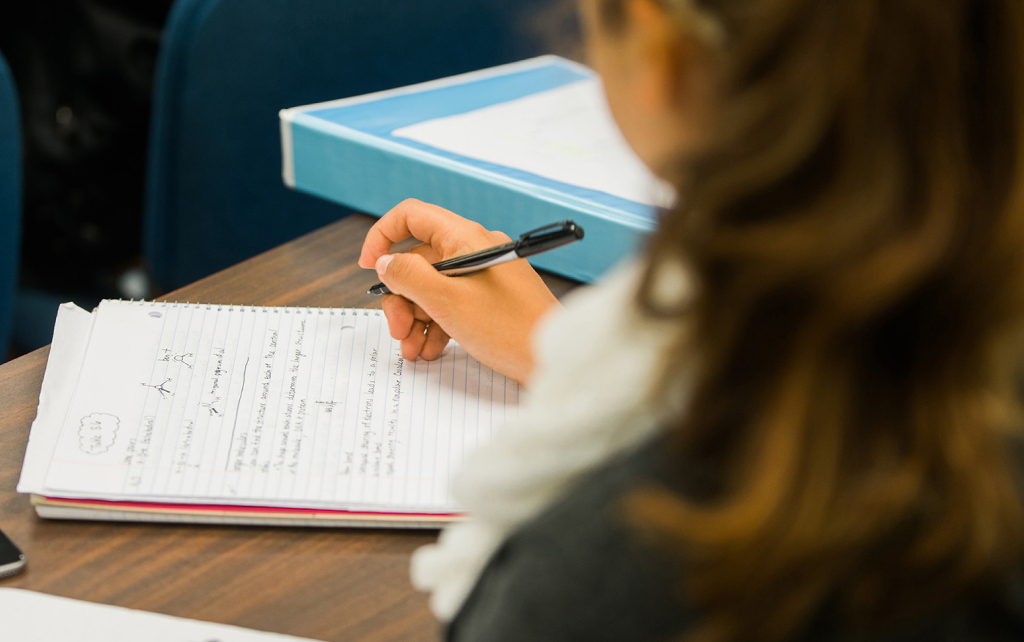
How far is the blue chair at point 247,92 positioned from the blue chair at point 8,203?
178 mm

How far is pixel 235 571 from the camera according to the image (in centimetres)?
53

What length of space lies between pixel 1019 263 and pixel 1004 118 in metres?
0.04

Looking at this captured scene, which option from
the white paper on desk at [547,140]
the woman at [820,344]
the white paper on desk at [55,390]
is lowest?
the white paper on desk at [55,390]

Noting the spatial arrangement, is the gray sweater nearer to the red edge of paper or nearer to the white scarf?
the white scarf

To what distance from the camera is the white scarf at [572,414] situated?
337mm

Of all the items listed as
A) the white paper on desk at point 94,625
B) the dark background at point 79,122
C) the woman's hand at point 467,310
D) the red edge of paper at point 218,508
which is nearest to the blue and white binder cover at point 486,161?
the woman's hand at point 467,310

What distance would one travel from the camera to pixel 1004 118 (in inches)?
10.3

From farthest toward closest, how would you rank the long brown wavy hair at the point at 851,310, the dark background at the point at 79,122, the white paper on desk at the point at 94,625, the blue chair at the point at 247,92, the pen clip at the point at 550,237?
the dark background at the point at 79,122
the blue chair at the point at 247,92
the pen clip at the point at 550,237
the white paper on desk at the point at 94,625
the long brown wavy hair at the point at 851,310

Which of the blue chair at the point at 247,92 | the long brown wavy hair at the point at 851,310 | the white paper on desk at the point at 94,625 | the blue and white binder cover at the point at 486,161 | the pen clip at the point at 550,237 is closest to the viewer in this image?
the long brown wavy hair at the point at 851,310

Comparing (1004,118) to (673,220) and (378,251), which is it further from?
(378,251)

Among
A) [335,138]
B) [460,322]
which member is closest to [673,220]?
[460,322]

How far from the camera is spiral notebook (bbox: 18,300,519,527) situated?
56 centimetres

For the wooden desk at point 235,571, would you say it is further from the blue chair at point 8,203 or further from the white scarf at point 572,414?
the blue chair at point 8,203

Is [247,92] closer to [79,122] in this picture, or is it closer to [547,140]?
[547,140]
